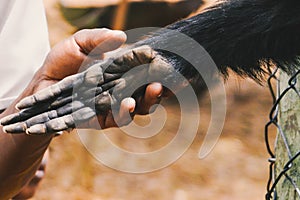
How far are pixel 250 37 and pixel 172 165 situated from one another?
2715 millimetres

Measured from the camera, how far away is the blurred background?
3846 millimetres

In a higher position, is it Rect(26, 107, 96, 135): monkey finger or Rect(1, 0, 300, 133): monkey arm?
Rect(1, 0, 300, 133): monkey arm

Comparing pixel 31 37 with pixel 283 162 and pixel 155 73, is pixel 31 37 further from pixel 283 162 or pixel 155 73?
pixel 283 162

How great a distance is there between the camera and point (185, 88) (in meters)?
1.37

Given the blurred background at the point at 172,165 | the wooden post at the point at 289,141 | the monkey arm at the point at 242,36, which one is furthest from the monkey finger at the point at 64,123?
the blurred background at the point at 172,165

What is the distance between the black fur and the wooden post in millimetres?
83

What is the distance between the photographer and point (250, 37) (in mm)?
1437

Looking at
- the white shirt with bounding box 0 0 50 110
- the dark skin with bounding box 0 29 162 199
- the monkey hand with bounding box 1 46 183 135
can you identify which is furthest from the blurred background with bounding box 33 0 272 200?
the monkey hand with bounding box 1 46 183 135

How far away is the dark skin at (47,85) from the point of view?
1.22m

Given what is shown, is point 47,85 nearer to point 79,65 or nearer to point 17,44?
point 79,65

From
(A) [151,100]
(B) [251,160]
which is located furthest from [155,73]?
(B) [251,160]

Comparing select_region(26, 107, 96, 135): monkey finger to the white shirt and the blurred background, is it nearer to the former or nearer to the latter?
the white shirt

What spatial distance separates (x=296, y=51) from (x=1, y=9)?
0.67 metres

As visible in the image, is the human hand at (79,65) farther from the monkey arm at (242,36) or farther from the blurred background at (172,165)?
the blurred background at (172,165)
